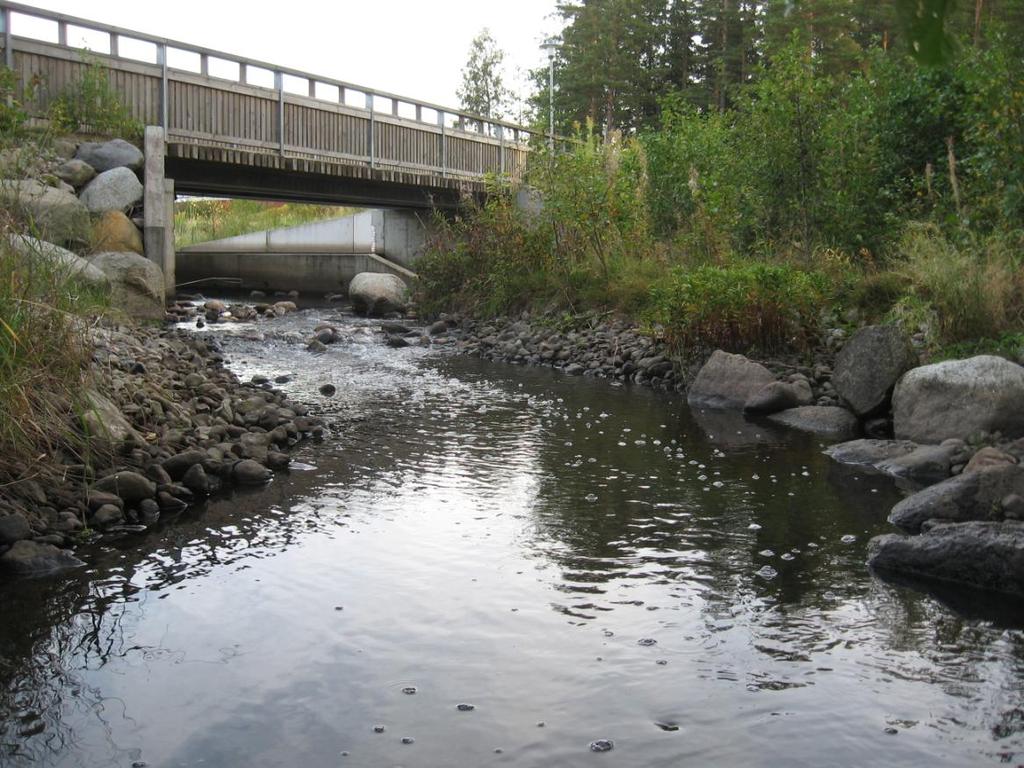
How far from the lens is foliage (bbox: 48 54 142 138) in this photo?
17.3m

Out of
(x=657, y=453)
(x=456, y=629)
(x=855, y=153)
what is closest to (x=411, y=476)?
(x=657, y=453)

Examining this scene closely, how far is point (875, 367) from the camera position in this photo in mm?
9930

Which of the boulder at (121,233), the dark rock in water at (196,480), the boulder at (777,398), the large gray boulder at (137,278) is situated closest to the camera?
the dark rock in water at (196,480)

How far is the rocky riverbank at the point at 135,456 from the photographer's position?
19.4 ft

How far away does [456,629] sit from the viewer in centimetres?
490

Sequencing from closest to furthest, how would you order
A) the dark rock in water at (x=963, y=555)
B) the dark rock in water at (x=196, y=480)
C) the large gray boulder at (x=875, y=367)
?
the dark rock in water at (x=963, y=555), the dark rock in water at (x=196, y=480), the large gray boulder at (x=875, y=367)

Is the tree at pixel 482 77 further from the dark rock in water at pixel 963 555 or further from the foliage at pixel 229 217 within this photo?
the dark rock in water at pixel 963 555

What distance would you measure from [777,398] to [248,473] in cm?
554

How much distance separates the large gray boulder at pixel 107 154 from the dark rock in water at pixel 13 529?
1288cm

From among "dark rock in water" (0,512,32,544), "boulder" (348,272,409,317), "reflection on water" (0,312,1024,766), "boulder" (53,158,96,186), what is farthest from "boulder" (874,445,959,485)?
"boulder" (348,272,409,317)

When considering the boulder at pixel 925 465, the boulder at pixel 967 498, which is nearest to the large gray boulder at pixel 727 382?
the boulder at pixel 925 465

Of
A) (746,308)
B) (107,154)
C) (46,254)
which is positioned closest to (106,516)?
(46,254)

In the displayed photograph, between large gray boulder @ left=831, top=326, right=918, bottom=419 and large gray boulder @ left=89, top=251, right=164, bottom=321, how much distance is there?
998 centimetres

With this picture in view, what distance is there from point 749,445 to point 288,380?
→ 5.68 m
